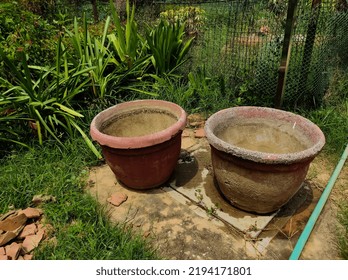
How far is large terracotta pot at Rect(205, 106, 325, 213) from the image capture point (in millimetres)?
1697

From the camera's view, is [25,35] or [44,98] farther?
[25,35]

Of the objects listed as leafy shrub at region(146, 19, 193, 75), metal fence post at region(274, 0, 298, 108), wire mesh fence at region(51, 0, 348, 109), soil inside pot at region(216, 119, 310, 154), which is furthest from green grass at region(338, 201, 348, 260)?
leafy shrub at region(146, 19, 193, 75)

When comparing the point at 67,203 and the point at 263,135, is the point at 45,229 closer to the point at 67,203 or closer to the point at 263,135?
the point at 67,203

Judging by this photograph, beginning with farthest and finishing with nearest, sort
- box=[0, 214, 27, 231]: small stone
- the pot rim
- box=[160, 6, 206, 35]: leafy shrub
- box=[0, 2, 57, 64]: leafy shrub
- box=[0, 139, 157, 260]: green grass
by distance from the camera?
box=[160, 6, 206, 35]: leafy shrub
box=[0, 2, 57, 64]: leafy shrub
box=[0, 214, 27, 231]: small stone
box=[0, 139, 157, 260]: green grass
the pot rim

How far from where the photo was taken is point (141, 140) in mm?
1957

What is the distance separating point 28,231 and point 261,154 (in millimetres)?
1623

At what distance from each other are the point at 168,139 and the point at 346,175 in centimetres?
163

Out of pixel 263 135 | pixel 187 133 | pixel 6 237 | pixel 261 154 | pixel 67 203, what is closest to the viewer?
pixel 261 154

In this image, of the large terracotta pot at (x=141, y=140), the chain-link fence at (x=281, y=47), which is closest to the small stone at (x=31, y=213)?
the large terracotta pot at (x=141, y=140)

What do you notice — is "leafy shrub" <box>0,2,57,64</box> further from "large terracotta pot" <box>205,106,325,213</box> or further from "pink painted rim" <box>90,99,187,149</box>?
"large terracotta pot" <box>205,106,325,213</box>

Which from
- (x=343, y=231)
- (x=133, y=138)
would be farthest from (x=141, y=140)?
(x=343, y=231)

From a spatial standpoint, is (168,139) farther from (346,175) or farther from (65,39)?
(65,39)

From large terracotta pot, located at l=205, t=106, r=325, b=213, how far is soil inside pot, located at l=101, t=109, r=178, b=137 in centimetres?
57

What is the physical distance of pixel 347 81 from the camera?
3.33 meters
